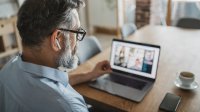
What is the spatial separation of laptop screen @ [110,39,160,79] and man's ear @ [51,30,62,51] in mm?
601

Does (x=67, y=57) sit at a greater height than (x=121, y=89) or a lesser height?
greater

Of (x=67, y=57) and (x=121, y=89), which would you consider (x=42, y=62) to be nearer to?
(x=67, y=57)

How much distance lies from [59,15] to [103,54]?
104cm

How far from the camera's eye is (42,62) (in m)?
1.02

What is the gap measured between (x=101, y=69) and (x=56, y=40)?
22.6 inches

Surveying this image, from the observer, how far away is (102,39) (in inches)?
185

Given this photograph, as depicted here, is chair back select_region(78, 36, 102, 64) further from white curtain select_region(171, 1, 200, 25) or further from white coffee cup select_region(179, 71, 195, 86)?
white curtain select_region(171, 1, 200, 25)

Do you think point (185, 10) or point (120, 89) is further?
point (185, 10)

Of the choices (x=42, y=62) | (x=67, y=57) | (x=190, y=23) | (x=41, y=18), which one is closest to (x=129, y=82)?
(x=67, y=57)

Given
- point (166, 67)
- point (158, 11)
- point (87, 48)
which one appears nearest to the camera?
point (166, 67)

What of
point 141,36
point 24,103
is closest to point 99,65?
point 24,103

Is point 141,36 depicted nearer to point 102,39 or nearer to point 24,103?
point 24,103

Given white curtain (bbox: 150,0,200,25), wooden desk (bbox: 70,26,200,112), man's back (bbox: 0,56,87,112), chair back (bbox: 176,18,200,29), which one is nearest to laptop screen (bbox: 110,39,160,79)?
wooden desk (bbox: 70,26,200,112)

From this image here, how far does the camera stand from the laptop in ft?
4.50
